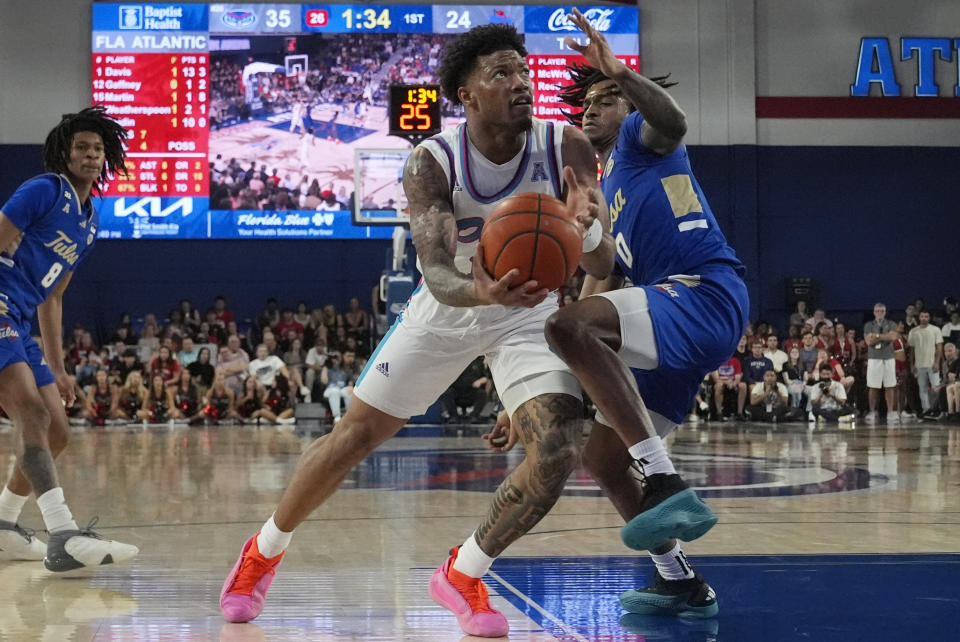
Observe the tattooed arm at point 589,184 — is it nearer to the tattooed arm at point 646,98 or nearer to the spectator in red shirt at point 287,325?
the tattooed arm at point 646,98

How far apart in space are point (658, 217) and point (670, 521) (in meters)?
1.17

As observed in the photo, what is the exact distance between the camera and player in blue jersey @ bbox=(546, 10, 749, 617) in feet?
10.8

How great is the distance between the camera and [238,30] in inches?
755

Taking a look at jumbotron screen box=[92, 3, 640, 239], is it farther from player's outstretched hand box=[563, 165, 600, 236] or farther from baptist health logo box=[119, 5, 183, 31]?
player's outstretched hand box=[563, 165, 600, 236]

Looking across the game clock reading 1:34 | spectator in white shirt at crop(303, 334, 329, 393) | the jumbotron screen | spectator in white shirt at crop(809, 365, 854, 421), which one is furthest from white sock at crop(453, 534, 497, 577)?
the jumbotron screen

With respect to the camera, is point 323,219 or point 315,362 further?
point 323,219

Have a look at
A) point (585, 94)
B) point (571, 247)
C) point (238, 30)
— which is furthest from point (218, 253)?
point (571, 247)

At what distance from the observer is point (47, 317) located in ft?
16.8

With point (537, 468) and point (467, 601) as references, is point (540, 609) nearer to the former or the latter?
point (467, 601)

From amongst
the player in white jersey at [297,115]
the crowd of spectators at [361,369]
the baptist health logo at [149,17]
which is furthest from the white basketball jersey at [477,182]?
the baptist health logo at [149,17]

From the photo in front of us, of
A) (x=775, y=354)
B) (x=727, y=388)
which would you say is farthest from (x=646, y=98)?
(x=775, y=354)

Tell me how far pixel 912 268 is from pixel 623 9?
7486mm

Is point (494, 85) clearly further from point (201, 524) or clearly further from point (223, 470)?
point (223, 470)

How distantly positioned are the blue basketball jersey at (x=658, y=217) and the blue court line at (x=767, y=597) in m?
1.13
